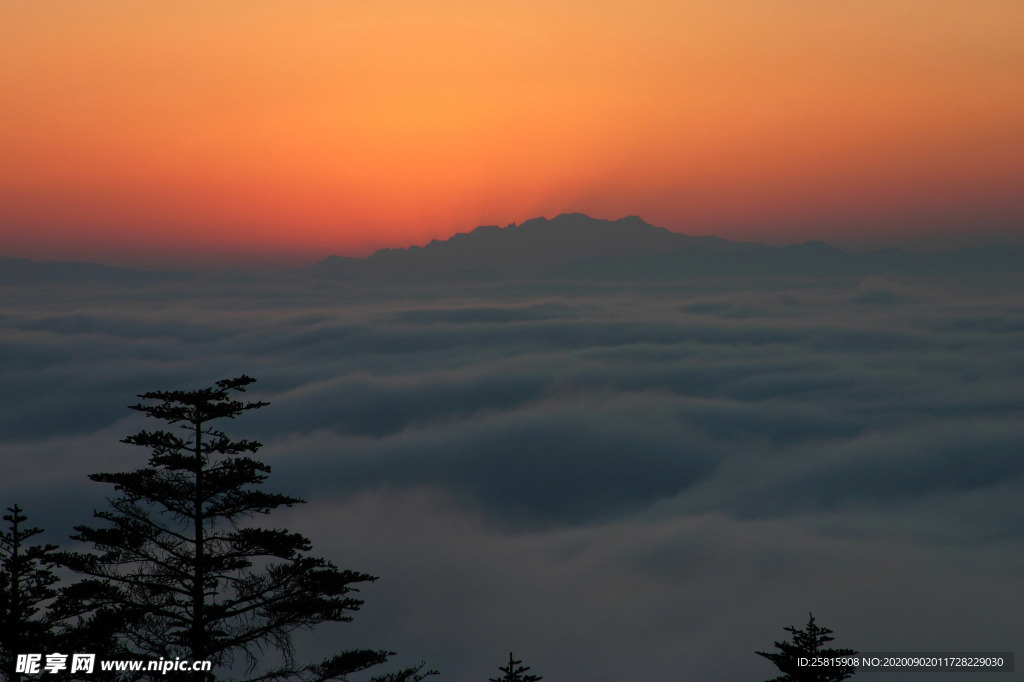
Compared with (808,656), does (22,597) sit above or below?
above

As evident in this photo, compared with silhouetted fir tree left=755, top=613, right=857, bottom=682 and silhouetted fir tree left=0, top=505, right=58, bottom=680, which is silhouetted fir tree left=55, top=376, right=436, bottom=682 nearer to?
silhouetted fir tree left=0, top=505, right=58, bottom=680

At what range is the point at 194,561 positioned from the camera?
45.1ft

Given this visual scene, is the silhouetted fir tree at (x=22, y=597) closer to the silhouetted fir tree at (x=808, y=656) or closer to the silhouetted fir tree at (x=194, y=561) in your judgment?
the silhouetted fir tree at (x=194, y=561)

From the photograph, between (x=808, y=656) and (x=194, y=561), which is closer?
(x=194, y=561)

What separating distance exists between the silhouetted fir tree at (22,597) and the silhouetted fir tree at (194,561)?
121 centimetres

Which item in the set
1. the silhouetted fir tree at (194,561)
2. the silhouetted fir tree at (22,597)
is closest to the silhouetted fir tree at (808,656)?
the silhouetted fir tree at (194,561)

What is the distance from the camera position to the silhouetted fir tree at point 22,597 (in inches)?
575

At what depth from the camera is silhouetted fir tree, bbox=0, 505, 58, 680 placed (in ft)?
47.9

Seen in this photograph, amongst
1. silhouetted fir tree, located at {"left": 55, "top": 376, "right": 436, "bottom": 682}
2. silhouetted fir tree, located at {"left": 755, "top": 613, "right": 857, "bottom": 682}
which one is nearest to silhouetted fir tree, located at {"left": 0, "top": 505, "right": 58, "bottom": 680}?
silhouetted fir tree, located at {"left": 55, "top": 376, "right": 436, "bottom": 682}

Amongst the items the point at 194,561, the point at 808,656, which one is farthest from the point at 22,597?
the point at 808,656

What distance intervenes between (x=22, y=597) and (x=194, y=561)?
14.0 ft

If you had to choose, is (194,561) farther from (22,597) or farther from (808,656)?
(808,656)

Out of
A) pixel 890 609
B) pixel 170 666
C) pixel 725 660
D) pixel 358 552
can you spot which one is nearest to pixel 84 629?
pixel 170 666

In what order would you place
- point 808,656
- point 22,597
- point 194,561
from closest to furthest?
point 194,561
point 22,597
point 808,656
